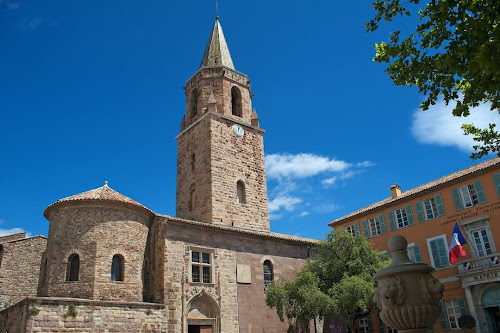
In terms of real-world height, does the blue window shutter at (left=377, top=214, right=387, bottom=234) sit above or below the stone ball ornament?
above

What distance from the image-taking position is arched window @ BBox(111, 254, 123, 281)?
1800 cm

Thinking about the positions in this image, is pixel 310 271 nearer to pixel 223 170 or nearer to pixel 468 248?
pixel 468 248

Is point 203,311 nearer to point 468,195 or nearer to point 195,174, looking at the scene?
point 195,174

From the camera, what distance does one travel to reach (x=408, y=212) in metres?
23.8

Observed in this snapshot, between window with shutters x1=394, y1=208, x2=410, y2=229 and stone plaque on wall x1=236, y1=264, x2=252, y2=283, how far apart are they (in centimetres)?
941

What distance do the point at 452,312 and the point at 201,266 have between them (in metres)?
12.7

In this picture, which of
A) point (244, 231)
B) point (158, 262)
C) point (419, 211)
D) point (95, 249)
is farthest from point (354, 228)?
point (95, 249)

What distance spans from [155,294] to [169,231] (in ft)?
9.35

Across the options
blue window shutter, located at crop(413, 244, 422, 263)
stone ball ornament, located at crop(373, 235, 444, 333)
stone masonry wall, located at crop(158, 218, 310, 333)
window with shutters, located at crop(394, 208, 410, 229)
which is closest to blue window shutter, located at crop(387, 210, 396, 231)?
window with shutters, located at crop(394, 208, 410, 229)

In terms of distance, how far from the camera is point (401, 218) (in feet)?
79.4

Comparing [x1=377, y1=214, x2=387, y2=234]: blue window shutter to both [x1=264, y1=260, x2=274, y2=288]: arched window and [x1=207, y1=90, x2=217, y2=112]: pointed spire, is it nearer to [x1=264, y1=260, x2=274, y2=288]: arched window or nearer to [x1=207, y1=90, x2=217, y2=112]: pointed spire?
[x1=264, y1=260, x2=274, y2=288]: arched window

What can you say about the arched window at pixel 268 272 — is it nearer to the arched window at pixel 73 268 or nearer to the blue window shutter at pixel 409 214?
the blue window shutter at pixel 409 214

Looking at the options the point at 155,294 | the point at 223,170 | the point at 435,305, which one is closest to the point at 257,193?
the point at 223,170

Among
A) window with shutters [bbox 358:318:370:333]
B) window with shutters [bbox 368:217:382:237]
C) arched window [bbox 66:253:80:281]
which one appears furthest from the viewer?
window with shutters [bbox 368:217:382:237]
